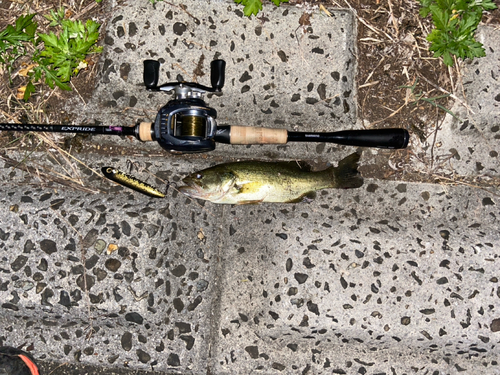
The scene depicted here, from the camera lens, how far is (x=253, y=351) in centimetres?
278

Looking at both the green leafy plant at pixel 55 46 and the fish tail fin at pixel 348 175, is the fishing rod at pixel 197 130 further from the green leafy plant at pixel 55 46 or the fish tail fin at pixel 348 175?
the green leafy plant at pixel 55 46

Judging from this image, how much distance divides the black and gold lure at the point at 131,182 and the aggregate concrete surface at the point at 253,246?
7 cm

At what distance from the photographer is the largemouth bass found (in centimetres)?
277

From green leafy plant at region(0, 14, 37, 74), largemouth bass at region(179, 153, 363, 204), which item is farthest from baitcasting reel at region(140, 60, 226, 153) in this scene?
green leafy plant at region(0, 14, 37, 74)

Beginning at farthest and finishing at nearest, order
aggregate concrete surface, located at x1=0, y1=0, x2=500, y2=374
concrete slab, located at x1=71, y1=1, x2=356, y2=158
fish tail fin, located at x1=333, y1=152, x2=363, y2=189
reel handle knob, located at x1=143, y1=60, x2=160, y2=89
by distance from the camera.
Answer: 1. concrete slab, located at x1=71, y1=1, x2=356, y2=158
2. fish tail fin, located at x1=333, y1=152, x2=363, y2=189
3. aggregate concrete surface, located at x1=0, y1=0, x2=500, y2=374
4. reel handle knob, located at x1=143, y1=60, x2=160, y2=89

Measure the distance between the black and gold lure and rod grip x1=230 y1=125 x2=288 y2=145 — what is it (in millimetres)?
699

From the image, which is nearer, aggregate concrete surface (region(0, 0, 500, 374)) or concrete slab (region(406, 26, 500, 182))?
aggregate concrete surface (region(0, 0, 500, 374))

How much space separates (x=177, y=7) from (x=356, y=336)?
279 centimetres

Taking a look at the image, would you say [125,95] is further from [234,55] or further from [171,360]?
[171,360]

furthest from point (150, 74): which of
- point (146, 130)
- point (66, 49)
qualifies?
point (66, 49)

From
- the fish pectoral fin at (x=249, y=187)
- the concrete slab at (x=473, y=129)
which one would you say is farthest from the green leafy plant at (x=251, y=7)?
the concrete slab at (x=473, y=129)

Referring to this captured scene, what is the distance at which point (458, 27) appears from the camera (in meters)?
2.86

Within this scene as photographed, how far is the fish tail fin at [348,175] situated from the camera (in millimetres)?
2799

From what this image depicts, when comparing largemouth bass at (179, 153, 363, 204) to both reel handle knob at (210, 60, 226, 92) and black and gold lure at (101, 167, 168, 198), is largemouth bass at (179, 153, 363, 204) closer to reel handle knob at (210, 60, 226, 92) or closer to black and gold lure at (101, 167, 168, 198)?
black and gold lure at (101, 167, 168, 198)
